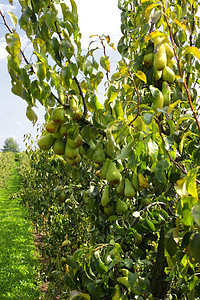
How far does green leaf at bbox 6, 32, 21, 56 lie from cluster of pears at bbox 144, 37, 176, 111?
1.81 ft

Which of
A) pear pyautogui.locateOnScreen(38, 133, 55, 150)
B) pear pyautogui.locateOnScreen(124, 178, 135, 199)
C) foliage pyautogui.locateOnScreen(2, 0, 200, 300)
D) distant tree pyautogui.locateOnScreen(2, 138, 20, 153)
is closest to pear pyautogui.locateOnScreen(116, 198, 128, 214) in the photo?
foliage pyautogui.locateOnScreen(2, 0, 200, 300)

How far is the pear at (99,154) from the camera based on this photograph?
1196 mm

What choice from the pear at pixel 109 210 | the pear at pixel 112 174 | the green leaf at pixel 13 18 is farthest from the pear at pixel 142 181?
the green leaf at pixel 13 18

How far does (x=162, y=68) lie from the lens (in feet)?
3.90

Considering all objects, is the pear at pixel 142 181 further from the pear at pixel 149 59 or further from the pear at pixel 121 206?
the pear at pixel 149 59

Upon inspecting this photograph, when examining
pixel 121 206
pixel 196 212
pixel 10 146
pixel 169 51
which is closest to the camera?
pixel 196 212

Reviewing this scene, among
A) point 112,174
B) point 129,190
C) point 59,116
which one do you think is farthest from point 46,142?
point 129,190

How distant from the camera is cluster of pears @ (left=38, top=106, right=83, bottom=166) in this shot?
1.15 metres

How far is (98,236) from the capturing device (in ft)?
5.73

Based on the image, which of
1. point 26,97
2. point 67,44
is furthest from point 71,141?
point 67,44

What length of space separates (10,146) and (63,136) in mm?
68202

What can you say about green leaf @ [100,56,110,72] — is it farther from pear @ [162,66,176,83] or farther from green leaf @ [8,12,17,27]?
green leaf @ [8,12,17,27]

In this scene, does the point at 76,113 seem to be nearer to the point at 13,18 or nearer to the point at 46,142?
the point at 46,142

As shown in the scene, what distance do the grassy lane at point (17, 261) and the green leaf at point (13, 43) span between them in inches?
122
